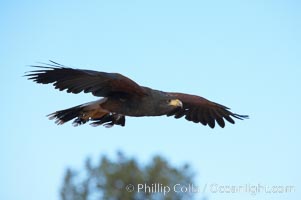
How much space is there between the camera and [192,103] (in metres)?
11.2

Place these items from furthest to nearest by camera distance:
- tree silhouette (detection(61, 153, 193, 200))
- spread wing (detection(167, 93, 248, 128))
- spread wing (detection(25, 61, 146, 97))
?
tree silhouette (detection(61, 153, 193, 200)), spread wing (detection(167, 93, 248, 128)), spread wing (detection(25, 61, 146, 97))

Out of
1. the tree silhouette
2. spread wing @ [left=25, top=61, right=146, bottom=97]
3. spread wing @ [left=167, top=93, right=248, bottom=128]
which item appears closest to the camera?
spread wing @ [left=25, top=61, right=146, bottom=97]

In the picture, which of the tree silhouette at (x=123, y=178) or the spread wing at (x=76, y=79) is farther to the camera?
the tree silhouette at (x=123, y=178)

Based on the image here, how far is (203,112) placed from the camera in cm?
1142

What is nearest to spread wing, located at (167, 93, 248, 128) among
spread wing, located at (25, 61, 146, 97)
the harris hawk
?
the harris hawk

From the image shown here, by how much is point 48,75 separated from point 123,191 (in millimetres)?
11625

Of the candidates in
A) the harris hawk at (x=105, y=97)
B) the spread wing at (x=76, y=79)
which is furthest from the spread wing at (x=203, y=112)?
the spread wing at (x=76, y=79)

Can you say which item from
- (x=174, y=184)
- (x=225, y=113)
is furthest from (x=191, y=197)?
(x=225, y=113)

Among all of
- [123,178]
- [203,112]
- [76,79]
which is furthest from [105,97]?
[123,178]

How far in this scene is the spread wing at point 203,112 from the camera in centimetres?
1117

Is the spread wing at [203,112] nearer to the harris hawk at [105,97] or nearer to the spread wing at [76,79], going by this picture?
the harris hawk at [105,97]

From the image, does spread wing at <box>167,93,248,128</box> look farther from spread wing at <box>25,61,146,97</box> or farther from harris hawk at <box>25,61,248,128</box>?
spread wing at <box>25,61,146,97</box>

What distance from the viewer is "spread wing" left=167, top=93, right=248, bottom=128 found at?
440 inches

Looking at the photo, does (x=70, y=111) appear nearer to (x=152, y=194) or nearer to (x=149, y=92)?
(x=149, y=92)
